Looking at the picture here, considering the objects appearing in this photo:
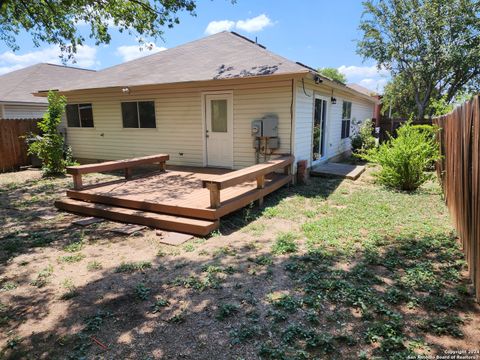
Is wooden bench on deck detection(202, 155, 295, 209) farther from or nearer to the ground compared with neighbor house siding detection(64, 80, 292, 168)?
nearer to the ground

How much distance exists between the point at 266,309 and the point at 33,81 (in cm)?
1928

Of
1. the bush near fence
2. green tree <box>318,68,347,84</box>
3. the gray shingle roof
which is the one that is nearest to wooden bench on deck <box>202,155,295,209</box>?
the gray shingle roof

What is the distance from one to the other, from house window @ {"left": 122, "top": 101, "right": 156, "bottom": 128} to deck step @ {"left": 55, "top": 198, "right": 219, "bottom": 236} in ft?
13.5

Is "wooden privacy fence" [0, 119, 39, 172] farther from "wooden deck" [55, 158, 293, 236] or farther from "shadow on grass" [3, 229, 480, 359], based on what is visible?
"shadow on grass" [3, 229, 480, 359]

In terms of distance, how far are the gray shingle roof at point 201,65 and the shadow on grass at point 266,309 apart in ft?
15.3

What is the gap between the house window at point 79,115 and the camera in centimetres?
1084

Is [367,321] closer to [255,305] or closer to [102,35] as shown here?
[255,305]

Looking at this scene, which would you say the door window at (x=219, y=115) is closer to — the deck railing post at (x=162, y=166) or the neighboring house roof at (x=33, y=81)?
the deck railing post at (x=162, y=166)

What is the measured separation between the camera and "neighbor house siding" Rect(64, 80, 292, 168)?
25.8 feet

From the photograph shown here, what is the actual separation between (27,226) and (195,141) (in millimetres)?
4869

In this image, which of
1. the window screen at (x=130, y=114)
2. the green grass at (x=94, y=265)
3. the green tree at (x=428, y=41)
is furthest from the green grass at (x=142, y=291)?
the green tree at (x=428, y=41)

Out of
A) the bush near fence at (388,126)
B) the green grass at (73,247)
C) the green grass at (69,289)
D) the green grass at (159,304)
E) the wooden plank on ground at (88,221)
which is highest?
the bush near fence at (388,126)

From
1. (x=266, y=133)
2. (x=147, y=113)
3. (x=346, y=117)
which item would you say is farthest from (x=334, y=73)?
(x=266, y=133)

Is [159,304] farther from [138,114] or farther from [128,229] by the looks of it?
[138,114]
